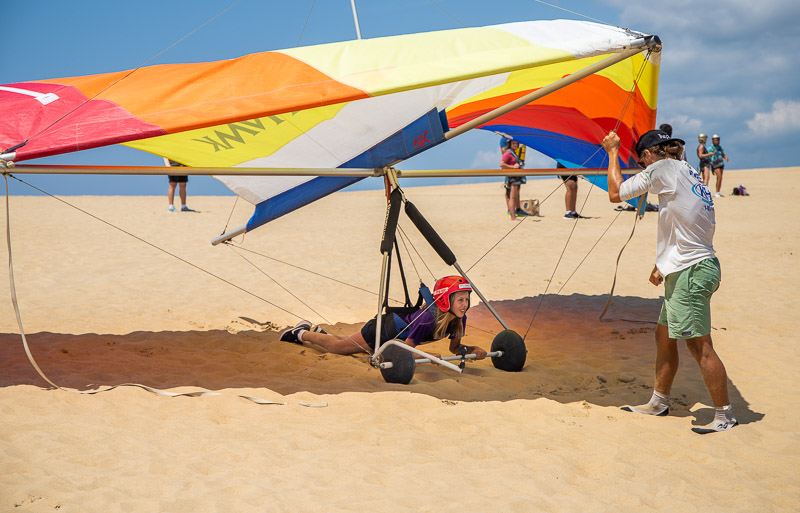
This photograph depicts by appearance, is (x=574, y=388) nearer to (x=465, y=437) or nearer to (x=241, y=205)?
(x=465, y=437)

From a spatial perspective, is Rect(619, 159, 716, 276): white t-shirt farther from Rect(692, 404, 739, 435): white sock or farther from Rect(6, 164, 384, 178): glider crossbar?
Rect(6, 164, 384, 178): glider crossbar

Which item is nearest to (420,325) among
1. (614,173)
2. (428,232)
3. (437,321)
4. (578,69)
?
(437,321)

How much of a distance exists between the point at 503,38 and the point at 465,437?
271 centimetres

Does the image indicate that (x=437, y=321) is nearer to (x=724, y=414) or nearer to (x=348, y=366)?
(x=348, y=366)

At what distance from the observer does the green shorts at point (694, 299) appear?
3.80m

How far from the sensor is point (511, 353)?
517 centimetres

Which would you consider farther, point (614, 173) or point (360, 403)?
point (360, 403)

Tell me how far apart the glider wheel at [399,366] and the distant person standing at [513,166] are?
8.66 m

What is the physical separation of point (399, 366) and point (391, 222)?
107 centimetres

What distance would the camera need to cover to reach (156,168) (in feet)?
14.2

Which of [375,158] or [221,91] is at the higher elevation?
[221,91]

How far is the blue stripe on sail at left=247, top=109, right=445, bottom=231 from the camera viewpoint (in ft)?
15.6

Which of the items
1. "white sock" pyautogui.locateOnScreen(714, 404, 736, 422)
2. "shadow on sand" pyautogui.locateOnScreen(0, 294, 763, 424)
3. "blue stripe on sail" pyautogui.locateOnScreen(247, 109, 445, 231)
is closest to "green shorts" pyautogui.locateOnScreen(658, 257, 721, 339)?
"white sock" pyautogui.locateOnScreen(714, 404, 736, 422)

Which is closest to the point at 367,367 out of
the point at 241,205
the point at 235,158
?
the point at 235,158
